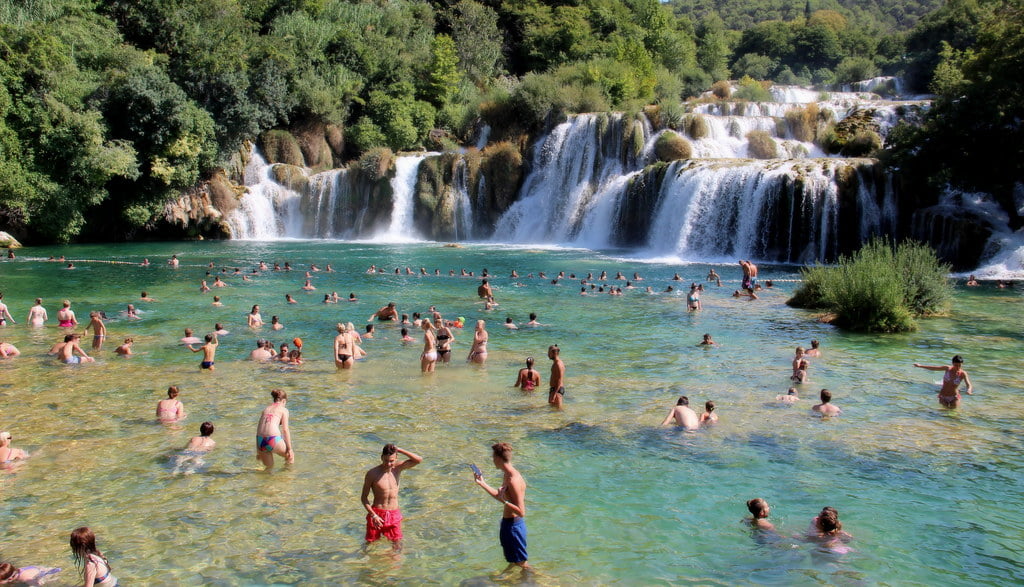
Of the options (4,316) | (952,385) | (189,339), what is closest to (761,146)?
(952,385)

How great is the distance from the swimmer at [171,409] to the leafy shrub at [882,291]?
16.5 metres

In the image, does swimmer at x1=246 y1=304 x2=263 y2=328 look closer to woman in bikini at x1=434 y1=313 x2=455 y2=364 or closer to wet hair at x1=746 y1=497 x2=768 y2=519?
woman in bikini at x1=434 y1=313 x2=455 y2=364

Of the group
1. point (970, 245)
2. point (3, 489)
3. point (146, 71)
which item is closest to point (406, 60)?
point (146, 71)

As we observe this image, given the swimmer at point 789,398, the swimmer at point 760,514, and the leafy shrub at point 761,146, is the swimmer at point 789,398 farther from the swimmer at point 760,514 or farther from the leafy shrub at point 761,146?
the leafy shrub at point 761,146

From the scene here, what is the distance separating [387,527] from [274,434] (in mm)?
2877

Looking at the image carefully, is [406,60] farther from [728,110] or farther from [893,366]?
A: [893,366]

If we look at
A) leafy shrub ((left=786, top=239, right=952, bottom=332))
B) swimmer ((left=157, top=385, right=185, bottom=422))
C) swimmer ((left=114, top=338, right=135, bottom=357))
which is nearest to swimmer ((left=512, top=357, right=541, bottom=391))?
swimmer ((left=157, top=385, right=185, bottom=422))

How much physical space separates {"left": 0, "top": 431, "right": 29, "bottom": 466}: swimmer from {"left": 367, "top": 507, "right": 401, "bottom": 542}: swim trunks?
19.1ft

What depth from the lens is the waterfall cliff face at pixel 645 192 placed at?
106 feet

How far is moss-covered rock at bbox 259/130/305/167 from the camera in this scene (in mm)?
52344

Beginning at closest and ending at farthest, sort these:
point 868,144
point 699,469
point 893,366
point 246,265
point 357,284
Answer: point 699,469
point 893,366
point 357,284
point 246,265
point 868,144

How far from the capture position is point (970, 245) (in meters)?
29.8

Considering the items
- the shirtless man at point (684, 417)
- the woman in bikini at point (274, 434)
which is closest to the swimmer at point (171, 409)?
the woman in bikini at point (274, 434)

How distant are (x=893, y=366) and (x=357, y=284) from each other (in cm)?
1953
